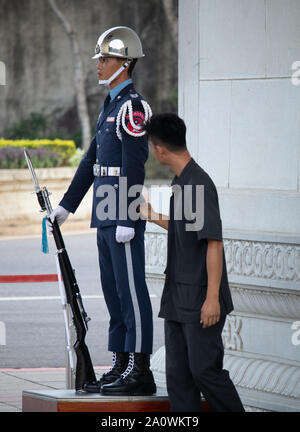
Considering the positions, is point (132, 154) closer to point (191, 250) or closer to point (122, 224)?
point (122, 224)

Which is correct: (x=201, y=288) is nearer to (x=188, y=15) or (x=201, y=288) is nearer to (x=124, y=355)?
(x=124, y=355)

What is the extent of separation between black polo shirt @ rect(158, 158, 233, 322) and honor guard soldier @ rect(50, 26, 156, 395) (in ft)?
1.73

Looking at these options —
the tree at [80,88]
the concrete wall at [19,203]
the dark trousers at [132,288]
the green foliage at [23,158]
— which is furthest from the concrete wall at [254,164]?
the tree at [80,88]

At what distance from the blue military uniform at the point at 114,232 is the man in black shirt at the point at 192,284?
474 mm

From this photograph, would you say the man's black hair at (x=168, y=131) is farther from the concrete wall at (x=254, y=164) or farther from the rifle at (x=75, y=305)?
the concrete wall at (x=254, y=164)

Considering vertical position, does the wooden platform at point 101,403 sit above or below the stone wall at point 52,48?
below

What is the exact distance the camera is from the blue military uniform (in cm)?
489

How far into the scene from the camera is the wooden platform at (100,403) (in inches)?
186

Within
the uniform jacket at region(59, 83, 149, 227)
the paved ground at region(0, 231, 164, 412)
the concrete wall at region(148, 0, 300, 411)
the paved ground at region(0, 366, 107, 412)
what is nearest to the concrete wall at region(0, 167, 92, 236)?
the paved ground at region(0, 231, 164, 412)

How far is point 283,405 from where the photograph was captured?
5.06 metres

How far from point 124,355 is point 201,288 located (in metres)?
0.93

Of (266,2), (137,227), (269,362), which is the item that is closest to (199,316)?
(137,227)

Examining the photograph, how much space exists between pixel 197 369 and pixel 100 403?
699mm

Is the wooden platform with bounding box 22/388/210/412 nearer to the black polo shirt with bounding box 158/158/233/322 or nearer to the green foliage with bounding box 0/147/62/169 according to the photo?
the black polo shirt with bounding box 158/158/233/322
